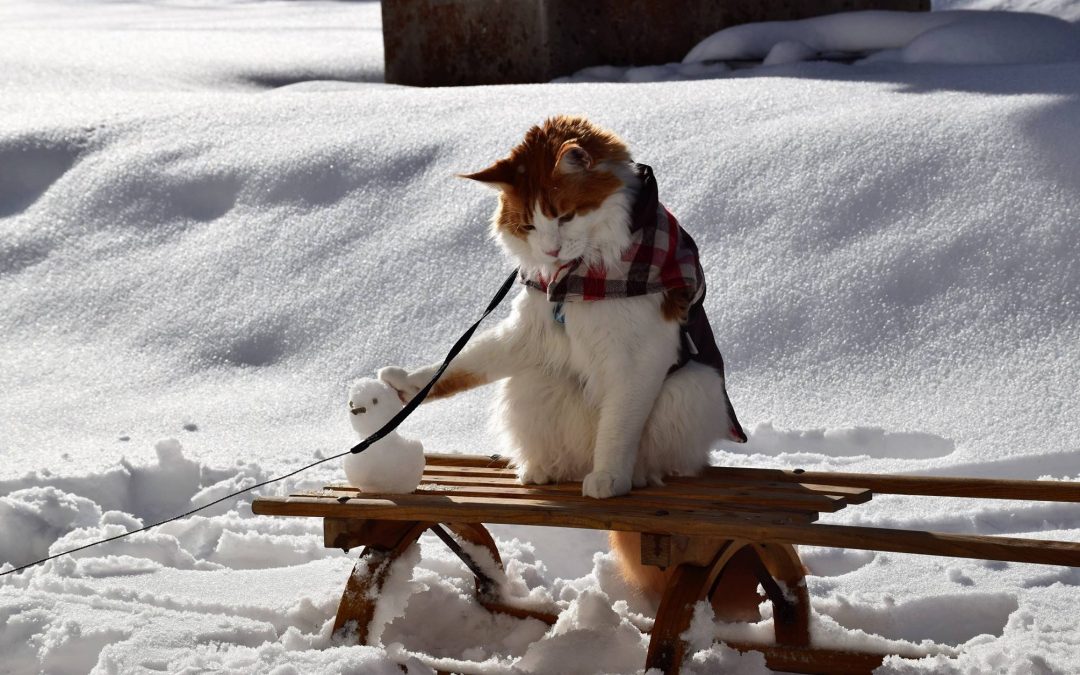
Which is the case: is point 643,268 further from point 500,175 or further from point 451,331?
point 451,331

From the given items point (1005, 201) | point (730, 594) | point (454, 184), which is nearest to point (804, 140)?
point (1005, 201)

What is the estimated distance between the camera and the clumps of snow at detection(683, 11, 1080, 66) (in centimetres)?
506

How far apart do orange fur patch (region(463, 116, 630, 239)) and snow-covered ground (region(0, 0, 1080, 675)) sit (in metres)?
0.74

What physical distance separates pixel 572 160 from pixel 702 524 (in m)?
0.66

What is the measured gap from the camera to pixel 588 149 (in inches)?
84.0

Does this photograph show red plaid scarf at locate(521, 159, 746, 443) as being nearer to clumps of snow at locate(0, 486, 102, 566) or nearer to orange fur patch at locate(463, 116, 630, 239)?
orange fur patch at locate(463, 116, 630, 239)

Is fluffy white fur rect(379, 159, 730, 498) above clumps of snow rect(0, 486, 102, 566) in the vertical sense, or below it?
above

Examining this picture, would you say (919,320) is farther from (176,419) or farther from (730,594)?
(176,419)

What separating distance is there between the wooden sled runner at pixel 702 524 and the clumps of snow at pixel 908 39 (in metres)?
3.34

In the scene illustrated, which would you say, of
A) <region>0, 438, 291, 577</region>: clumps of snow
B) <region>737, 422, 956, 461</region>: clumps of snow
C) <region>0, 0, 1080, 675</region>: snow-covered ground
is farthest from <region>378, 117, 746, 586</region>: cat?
<region>737, 422, 956, 461</region>: clumps of snow

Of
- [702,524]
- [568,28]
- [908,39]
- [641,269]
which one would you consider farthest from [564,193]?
[568,28]

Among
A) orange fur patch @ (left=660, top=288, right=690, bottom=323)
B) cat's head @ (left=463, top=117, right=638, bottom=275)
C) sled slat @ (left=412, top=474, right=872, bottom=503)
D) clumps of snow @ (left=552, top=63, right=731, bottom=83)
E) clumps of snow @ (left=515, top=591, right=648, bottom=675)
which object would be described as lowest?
clumps of snow @ (left=515, top=591, right=648, bottom=675)

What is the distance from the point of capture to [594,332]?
215 cm

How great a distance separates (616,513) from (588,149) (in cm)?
66
